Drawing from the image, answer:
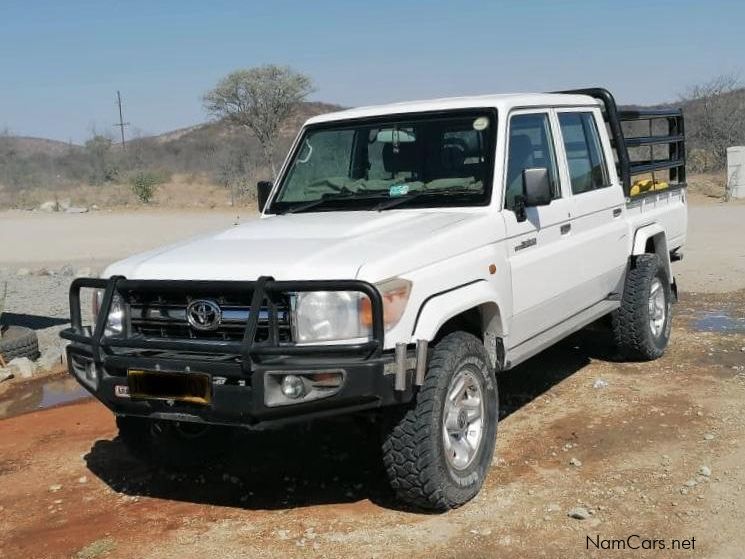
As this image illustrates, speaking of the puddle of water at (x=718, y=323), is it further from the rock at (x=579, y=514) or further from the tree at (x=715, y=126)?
the tree at (x=715, y=126)

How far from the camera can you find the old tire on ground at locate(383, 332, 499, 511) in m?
4.06

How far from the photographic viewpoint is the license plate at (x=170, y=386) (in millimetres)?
3936

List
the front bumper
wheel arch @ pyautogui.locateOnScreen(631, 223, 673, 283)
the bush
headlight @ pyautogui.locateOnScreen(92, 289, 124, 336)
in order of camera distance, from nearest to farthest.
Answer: the front bumper < headlight @ pyautogui.locateOnScreen(92, 289, 124, 336) < wheel arch @ pyautogui.locateOnScreen(631, 223, 673, 283) < the bush

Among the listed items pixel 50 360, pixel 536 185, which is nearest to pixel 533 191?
pixel 536 185

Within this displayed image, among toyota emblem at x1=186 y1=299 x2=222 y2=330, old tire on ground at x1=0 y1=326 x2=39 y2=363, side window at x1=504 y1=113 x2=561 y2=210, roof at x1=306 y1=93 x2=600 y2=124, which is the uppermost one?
roof at x1=306 y1=93 x2=600 y2=124

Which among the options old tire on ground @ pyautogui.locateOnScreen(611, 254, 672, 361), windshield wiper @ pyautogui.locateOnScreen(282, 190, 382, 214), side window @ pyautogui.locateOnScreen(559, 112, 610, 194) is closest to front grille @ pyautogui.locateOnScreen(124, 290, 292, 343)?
windshield wiper @ pyautogui.locateOnScreen(282, 190, 382, 214)

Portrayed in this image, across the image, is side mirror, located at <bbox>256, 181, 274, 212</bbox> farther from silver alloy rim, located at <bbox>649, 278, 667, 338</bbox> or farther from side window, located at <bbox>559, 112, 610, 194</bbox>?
silver alloy rim, located at <bbox>649, 278, 667, 338</bbox>

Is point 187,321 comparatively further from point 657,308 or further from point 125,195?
point 125,195

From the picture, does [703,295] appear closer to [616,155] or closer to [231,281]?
[616,155]

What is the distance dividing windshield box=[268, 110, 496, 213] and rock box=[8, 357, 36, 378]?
11.6 feet

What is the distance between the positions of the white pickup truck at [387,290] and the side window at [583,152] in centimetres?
2

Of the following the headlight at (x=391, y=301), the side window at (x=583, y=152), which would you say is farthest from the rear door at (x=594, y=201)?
the headlight at (x=391, y=301)

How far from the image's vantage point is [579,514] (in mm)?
4191

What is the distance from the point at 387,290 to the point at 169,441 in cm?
188
